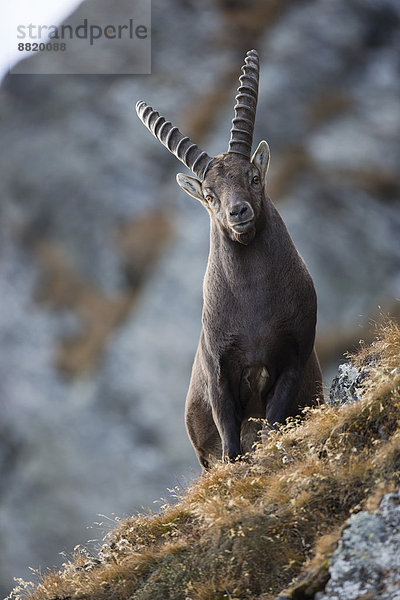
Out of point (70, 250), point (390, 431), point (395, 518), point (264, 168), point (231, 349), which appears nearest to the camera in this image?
point (395, 518)

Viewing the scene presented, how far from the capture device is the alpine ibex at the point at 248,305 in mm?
8633

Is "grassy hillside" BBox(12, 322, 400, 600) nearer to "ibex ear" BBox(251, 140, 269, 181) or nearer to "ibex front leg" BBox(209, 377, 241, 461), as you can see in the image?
"ibex front leg" BBox(209, 377, 241, 461)

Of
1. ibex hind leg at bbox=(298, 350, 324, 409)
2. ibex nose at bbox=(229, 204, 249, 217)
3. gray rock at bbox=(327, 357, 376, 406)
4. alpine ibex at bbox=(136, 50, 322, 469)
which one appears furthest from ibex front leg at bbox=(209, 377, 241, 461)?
ibex nose at bbox=(229, 204, 249, 217)

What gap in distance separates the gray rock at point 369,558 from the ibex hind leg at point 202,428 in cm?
489

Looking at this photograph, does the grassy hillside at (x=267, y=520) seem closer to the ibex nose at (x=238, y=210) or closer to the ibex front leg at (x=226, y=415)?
the ibex front leg at (x=226, y=415)

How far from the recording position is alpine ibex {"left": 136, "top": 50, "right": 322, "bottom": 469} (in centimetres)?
863

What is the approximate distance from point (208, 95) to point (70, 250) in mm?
→ 9374

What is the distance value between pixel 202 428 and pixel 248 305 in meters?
2.04

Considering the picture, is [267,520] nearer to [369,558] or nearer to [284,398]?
[369,558]

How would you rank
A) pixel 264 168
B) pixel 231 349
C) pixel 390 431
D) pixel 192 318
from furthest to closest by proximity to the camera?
pixel 192 318, pixel 264 168, pixel 231 349, pixel 390 431

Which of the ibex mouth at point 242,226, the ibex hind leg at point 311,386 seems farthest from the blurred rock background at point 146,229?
the ibex mouth at point 242,226

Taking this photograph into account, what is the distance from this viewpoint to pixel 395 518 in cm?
490

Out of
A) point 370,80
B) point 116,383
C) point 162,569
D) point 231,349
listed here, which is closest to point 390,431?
point 162,569

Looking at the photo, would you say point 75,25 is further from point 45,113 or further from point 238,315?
point 238,315
